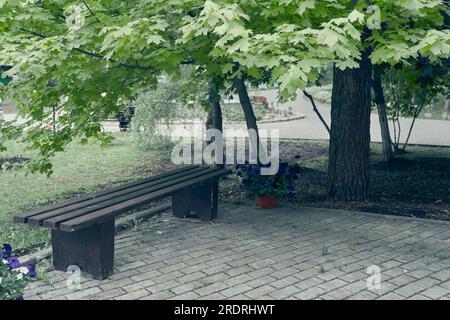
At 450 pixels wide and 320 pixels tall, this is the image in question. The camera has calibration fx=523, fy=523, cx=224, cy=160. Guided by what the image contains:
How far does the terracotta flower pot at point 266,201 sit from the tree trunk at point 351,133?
1.06 m

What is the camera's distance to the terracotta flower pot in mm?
7762

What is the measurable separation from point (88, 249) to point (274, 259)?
6.20ft

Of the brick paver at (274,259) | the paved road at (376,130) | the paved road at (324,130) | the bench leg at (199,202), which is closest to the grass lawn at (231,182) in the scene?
the brick paver at (274,259)

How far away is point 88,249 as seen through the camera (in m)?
4.93

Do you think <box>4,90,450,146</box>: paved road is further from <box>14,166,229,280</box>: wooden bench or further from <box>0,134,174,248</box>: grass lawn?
<box>14,166,229,280</box>: wooden bench

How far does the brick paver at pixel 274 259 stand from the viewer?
460 cm

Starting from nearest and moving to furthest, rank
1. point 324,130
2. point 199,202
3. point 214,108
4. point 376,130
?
point 199,202 → point 214,108 → point 376,130 → point 324,130

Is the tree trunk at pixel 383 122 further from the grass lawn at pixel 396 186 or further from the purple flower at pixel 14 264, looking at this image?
the purple flower at pixel 14 264

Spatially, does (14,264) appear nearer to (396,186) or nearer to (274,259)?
(274,259)

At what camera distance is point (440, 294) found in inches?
178

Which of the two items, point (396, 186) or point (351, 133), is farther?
point (396, 186)

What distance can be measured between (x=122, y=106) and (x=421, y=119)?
24.2 meters

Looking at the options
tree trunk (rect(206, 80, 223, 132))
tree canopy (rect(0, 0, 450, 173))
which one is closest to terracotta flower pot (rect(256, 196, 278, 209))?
tree canopy (rect(0, 0, 450, 173))

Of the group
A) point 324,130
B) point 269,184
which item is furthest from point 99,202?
point 324,130
